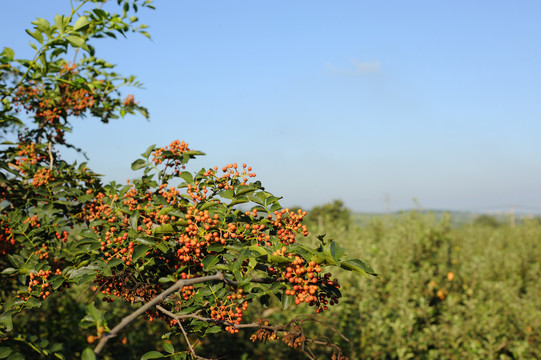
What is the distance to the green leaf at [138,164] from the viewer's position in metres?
2.86

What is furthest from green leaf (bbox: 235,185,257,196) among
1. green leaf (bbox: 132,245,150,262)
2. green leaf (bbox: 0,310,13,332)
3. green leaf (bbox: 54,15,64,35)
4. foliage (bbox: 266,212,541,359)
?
foliage (bbox: 266,212,541,359)

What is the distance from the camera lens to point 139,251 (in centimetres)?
207

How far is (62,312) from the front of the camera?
6.18 meters

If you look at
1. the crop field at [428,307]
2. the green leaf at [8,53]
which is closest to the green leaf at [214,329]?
the green leaf at [8,53]

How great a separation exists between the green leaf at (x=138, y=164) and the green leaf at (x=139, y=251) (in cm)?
92

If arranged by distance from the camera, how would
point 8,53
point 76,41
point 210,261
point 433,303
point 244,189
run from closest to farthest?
1. point 210,261
2. point 244,189
3. point 76,41
4. point 8,53
5. point 433,303

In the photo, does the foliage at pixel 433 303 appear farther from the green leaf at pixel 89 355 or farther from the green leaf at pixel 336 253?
the green leaf at pixel 89 355

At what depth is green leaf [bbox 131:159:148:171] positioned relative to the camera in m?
2.86

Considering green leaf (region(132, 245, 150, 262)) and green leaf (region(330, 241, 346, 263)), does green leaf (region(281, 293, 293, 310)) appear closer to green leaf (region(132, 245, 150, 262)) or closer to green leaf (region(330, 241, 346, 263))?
green leaf (region(330, 241, 346, 263))

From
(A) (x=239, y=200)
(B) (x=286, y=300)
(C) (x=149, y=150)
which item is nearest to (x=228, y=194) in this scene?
(A) (x=239, y=200)

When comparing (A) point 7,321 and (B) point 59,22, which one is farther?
(B) point 59,22

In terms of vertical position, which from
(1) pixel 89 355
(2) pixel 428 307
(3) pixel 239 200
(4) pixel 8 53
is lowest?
(2) pixel 428 307

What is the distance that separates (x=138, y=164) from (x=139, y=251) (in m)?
0.98

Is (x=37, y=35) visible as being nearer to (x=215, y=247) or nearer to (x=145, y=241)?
(x=145, y=241)
